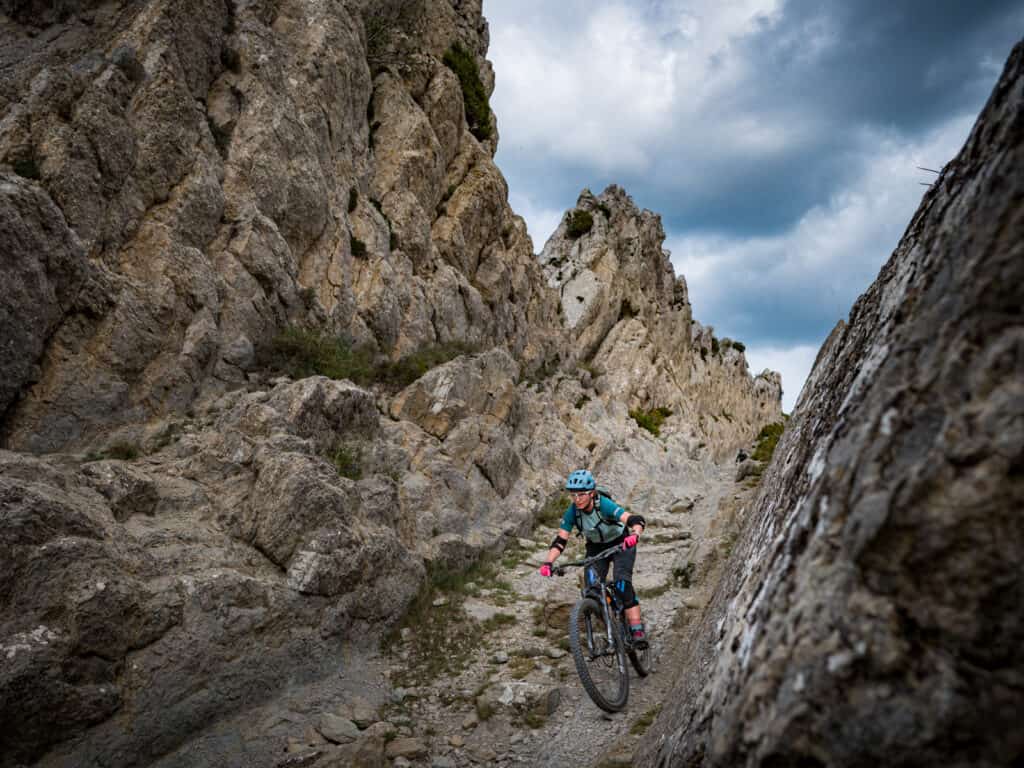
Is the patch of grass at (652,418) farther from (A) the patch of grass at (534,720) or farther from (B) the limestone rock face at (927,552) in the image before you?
(B) the limestone rock face at (927,552)

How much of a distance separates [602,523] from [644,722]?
7.29ft

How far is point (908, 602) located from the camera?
1.66 meters

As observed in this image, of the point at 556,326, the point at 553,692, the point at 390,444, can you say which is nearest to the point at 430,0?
the point at 556,326

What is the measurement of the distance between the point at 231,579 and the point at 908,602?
696 cm

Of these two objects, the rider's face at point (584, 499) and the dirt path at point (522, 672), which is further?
the rider's face at point (584, 499)

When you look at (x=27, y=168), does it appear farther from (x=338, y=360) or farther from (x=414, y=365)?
(x=414, y=365)

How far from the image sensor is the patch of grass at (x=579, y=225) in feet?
154

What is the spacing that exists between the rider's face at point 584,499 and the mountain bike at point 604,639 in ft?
2.09

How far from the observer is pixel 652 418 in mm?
38094

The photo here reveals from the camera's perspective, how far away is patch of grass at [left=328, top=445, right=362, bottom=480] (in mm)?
10641

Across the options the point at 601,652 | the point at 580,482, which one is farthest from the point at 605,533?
the point at 601,652

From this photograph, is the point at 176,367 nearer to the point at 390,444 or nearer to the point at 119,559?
the point at 390,444

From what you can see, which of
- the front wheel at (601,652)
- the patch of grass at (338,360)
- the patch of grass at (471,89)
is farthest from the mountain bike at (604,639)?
the patch of grass at (471,89)

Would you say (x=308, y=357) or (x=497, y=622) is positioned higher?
(x=308, y=357)
